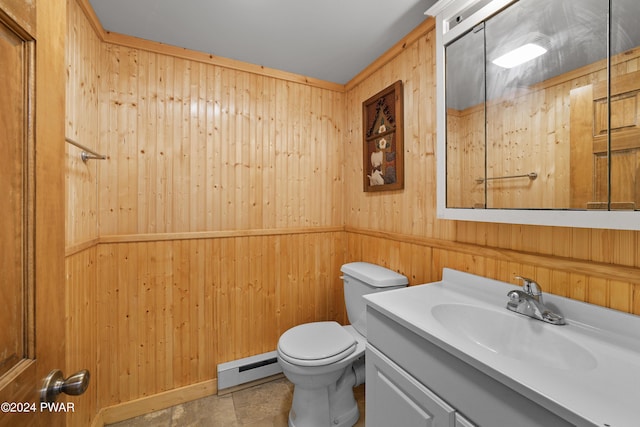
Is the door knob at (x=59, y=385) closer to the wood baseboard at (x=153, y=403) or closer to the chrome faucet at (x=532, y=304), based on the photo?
the chrome faucet at (x=532, y=304)

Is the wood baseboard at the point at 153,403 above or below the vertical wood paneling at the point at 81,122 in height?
below

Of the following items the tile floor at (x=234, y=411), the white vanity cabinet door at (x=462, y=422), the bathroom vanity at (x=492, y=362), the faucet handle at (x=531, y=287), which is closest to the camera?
the bathroom vanity at (x=492, y=362)

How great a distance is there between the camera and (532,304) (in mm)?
1045

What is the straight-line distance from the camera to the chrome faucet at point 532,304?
101cm

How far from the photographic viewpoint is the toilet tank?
169cm

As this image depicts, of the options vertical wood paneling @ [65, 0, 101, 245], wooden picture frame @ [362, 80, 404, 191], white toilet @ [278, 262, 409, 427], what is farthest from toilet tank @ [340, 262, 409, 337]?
vertical wood paneling @ [65, 0, 101, 245]

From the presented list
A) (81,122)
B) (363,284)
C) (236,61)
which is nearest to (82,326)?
(81,122)

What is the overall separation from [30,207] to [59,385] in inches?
14.6

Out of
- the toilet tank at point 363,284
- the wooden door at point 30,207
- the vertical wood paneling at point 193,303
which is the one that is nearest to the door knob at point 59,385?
the wooden door at point 30,207

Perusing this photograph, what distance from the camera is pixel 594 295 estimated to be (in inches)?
38.5

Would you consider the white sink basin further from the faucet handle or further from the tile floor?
the tile floor

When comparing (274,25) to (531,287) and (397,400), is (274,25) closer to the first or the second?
(531,287)

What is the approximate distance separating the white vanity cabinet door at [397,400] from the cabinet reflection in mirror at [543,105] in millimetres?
802

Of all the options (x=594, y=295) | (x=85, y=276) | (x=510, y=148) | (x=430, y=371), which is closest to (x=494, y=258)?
(x=594, y=295)
